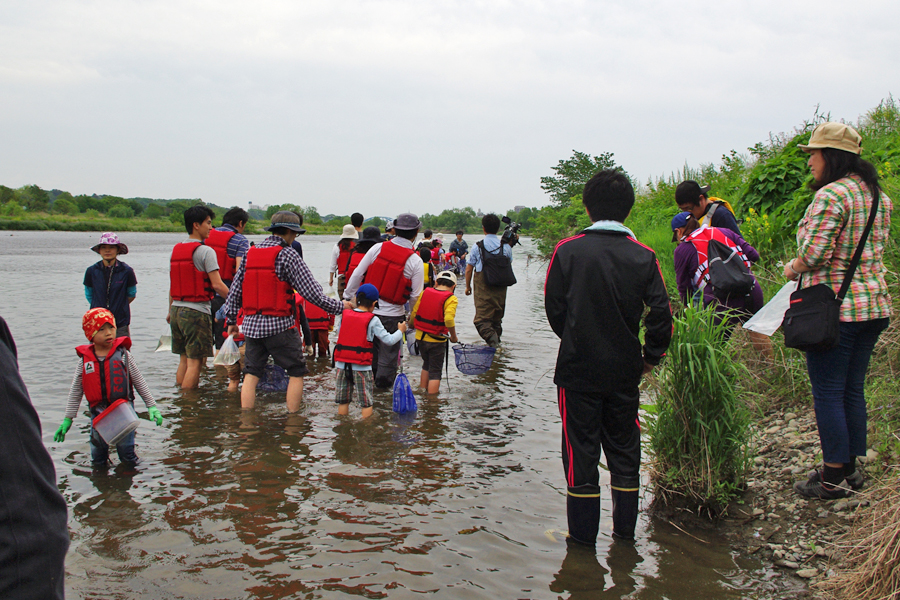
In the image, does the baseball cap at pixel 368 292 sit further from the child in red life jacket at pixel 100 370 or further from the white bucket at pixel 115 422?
the white bucket at pixel 115 422

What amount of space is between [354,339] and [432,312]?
1187 mm

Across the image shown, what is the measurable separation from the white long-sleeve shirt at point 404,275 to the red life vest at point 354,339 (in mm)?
740

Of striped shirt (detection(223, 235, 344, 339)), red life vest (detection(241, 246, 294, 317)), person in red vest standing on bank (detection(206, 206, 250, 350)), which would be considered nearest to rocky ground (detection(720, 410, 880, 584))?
striped shirt (detection(223, 235, 344, 339))

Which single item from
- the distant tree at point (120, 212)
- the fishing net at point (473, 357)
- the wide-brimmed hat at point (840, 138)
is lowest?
the fishing net at point (473, 357)

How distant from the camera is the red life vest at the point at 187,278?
6.91 metres

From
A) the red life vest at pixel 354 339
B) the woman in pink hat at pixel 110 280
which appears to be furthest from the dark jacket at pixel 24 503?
the woman in pink hat at pixel 110 280

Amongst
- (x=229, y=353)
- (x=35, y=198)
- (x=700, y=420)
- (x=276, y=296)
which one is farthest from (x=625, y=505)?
(x=35, y=198)

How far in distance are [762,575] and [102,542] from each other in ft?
12.9

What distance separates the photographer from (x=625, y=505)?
12.1ft

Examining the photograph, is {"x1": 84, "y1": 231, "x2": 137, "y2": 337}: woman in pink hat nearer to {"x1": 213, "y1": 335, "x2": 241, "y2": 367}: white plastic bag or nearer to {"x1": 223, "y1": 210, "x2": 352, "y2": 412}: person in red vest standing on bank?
{"x1": 213, "y1": 335, "x2": 241, "y2": 367}: white plastic bag

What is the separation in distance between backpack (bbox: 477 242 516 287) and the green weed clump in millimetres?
5556

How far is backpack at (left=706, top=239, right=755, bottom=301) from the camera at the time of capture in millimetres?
5117

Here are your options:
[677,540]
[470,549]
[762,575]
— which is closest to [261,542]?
[470,549]

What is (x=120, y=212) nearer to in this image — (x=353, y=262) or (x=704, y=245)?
(x=353, y=262)
